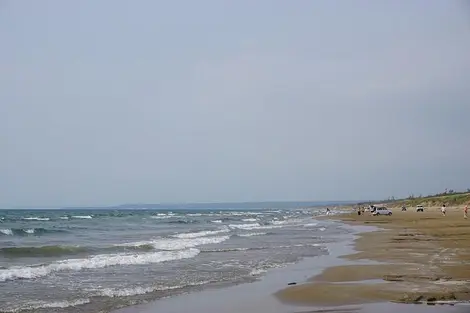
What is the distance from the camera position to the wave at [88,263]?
16.1 m

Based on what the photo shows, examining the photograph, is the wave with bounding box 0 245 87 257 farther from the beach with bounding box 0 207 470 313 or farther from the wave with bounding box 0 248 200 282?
the wave with bounding box 0 248 200 282

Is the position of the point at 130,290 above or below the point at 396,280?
below

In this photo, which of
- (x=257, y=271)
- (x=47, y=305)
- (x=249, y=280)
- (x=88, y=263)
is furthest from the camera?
(x=88, y=263)

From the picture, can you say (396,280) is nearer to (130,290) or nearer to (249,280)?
(249,280)

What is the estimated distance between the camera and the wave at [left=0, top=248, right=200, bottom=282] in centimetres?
1614

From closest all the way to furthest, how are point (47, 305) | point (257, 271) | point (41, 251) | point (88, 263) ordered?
point (47, 305) → point (257, 271) → point (88, 263) → point (41, 251)

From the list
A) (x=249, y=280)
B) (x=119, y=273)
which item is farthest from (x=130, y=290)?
(x=119, y=273)

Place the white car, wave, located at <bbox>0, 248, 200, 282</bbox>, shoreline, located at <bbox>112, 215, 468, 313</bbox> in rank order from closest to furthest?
shoreline, located at <bbox>112, 215, 468, 313</bbox> → wave, located at <bbox>0, 248, 200, 282</bbox> → the white car

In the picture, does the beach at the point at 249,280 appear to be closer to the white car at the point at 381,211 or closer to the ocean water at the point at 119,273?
the ocean water at the point at 119,273

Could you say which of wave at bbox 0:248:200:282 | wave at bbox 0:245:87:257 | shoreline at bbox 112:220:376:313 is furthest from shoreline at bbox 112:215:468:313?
wave at bbox 0:245:87:257

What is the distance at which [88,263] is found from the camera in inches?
742

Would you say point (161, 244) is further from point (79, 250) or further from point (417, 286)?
point (417, 286)

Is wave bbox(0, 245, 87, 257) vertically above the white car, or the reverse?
the white car

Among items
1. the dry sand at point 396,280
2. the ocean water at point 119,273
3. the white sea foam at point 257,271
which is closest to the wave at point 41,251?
the ocean water at point 119,273
